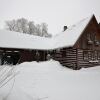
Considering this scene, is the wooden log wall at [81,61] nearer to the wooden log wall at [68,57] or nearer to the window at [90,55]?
the wooden log wall at [68,57]

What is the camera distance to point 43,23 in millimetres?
59844

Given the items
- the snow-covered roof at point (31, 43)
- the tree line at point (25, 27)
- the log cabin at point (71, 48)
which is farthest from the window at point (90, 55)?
the tree line at point (25, 27)

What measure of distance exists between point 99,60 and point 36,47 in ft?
30.8

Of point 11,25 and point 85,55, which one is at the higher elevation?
point 11,25

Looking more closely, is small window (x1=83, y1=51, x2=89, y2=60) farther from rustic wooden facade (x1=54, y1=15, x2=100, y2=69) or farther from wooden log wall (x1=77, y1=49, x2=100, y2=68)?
wooden log wall (x1=77, y1=49, x2=100, y2=68)

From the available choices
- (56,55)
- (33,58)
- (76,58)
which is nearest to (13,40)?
(33,58)

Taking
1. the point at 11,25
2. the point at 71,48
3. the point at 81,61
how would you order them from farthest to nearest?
the point at 11,25 → the point at 81,61 → the point at 71,48

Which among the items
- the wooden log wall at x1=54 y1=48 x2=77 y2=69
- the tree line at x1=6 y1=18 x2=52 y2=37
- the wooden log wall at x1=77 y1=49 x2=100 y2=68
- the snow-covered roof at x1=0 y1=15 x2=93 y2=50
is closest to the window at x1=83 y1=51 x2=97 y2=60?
the wooden log wall at x1=77 y1=49 x2=100 y2=68

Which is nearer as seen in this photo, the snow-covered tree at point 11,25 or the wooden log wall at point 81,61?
the wooden log wall at point 81,61

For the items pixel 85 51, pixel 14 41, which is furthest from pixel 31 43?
pixel 85 51

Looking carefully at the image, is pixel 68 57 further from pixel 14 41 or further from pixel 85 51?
pixel 14 41

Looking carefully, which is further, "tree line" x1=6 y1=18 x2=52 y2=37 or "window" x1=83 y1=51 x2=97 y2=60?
"tree line" x1=6 y1=18 x2=52 y2=37

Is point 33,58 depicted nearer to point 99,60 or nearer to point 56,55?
point 56,55

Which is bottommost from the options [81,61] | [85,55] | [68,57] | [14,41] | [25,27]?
[81,61]
